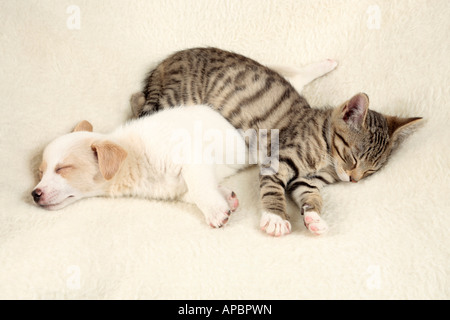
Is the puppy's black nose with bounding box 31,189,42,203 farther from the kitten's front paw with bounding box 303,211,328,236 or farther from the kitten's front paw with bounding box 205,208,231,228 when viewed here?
the kitten's front paw with bounding box 303,211,328,236

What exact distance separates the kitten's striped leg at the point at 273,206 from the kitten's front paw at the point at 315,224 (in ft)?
0.23

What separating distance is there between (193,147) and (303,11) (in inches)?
38.4

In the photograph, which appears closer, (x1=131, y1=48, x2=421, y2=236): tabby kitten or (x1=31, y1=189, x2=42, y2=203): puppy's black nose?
(x1=31, y1=189, x2=42, y2=203): puppy's black nose

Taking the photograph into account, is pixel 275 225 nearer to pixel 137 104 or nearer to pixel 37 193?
pixel 37 193

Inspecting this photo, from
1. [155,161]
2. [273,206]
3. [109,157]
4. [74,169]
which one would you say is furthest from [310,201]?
[74,169]

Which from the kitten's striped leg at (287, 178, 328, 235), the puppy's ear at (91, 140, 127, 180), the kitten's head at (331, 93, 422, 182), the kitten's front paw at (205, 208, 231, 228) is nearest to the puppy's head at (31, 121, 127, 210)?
the puppy's ear at (91, 140, 127, 180)

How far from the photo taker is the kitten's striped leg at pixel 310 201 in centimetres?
141

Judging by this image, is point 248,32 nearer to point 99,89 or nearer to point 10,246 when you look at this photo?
point 99,89

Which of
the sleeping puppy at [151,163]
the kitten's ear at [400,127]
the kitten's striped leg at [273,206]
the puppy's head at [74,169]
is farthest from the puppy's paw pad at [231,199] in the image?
the kitten's ear at [400,127]

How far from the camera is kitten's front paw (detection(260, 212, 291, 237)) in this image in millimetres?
1419

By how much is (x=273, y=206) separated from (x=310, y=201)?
0.14m

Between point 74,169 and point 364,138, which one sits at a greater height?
point 364,138

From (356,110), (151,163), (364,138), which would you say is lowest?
(151,163)

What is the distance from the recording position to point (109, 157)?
1.55 meters
